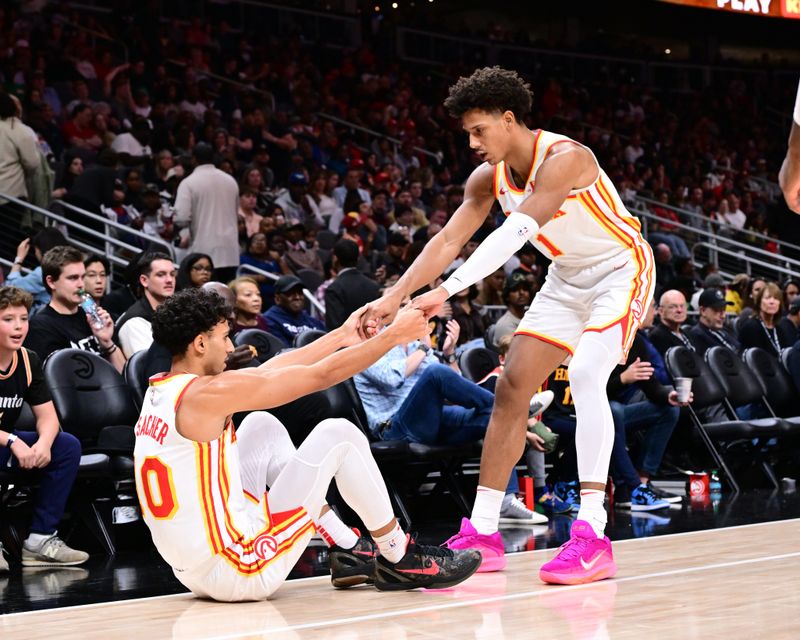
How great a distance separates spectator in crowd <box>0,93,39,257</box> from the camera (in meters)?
9.09

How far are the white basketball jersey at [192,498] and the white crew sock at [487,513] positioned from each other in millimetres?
927

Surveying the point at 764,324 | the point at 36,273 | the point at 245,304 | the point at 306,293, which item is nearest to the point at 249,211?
the point at 306,293

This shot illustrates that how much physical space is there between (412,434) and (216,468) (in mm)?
2669

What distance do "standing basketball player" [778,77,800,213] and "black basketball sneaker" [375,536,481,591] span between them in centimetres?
184

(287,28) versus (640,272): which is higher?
(287,28)

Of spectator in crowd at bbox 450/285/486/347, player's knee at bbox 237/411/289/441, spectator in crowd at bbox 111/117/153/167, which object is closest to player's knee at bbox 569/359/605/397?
player's knee at bbox 237/411/289/441

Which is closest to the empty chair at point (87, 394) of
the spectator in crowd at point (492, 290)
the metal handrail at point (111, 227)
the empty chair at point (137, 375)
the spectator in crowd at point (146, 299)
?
the empty chair at point (137, 375)

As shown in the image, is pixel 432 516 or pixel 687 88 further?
pixel 687 88

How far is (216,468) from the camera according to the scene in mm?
3822

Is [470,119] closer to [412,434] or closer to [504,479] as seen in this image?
[504,479]

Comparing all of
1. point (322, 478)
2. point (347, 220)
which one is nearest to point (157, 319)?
point (322, 478)

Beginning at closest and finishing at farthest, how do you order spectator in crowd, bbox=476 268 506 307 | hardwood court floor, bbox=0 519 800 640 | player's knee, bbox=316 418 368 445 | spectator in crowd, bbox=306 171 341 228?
hardwood court floor, bbox=0 519 800 640 → player's knee, bbox=316 418 368 445 → spectator in crowd, bbox=476 268 506 307 → spectator in crowd, bbox=306 171 341 228

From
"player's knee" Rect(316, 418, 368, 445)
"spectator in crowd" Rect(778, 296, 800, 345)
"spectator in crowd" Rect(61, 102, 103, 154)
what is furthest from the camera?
"spectator in crowd" Rect(61, 102, 103, 154)

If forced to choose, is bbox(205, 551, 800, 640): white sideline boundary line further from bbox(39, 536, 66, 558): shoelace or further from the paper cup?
the paper cup
